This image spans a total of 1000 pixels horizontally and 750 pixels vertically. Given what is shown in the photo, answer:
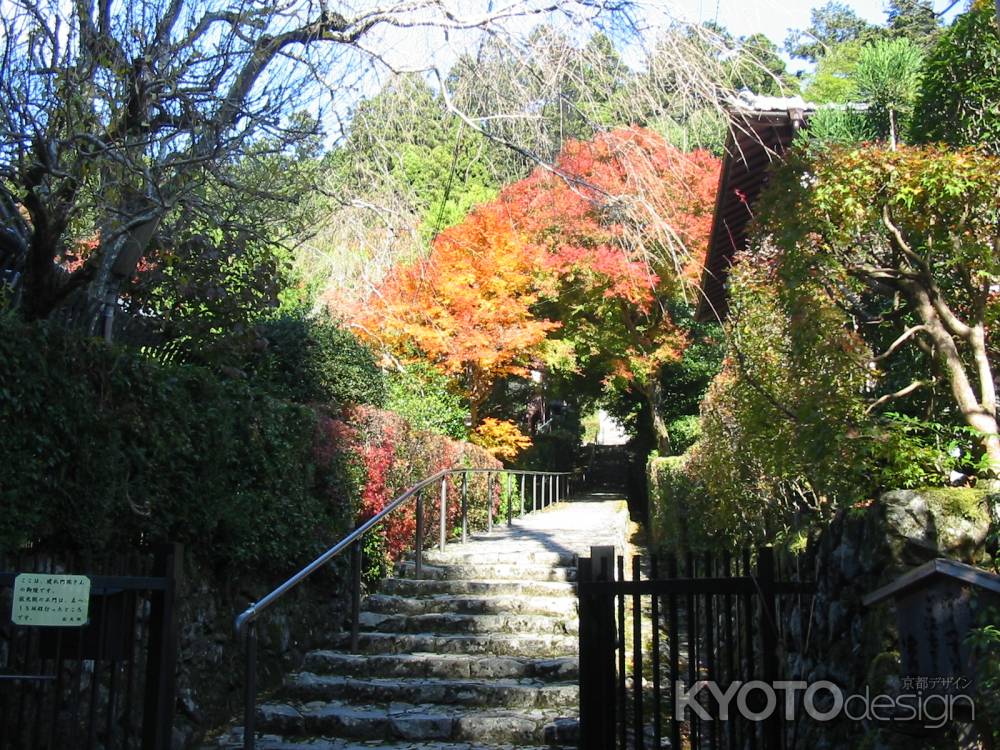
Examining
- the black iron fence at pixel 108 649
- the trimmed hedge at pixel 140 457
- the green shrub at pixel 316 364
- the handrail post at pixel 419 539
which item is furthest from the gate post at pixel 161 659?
the green shrub at pixel 316 364

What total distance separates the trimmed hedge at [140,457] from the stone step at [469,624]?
0.92 m

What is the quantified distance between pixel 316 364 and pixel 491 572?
3.93 meters

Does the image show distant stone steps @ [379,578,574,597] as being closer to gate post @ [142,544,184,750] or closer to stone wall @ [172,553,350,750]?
stone wall @ [172,553,350,750]

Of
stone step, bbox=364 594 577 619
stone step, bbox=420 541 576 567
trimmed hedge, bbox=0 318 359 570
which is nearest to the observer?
trimmed hedge, bbox=0 318 359 570

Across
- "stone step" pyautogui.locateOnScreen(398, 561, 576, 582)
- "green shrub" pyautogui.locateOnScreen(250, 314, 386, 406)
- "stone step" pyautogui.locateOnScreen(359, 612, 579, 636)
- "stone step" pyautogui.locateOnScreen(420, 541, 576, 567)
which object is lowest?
"stone step" pyautogui.locateOnScreen(359, 612, 579, 636)

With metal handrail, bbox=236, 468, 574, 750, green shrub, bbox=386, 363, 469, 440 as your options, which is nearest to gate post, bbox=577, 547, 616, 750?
metal handrail, bbox=236, 468, 574, 750

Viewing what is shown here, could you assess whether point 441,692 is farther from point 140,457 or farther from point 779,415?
point 779,415

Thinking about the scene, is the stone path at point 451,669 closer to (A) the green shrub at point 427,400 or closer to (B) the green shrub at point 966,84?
(B) the green shrub at point 966,84

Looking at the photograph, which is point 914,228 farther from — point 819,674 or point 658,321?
point 658,321

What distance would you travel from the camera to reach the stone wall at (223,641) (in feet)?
20.1

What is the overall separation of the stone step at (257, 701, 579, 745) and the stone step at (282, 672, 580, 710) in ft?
0.32

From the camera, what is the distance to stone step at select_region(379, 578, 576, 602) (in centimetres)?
855

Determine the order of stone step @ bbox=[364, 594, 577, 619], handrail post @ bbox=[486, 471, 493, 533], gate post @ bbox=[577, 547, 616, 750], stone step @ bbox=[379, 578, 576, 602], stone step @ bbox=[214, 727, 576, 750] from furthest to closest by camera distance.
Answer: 1. handrail post @ bbox=[486, 471, 493, 533]
2. stone step @ bbox=[379, 578, 576, 602]
3. stone step @ bbox=[364, 594, 577, 619]
4. stone step @ bbox=[214, 727, 576, 750]
5. gate post @ bbox=[577, 547, 616, 750]

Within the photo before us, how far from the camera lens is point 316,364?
1172 centimetres
